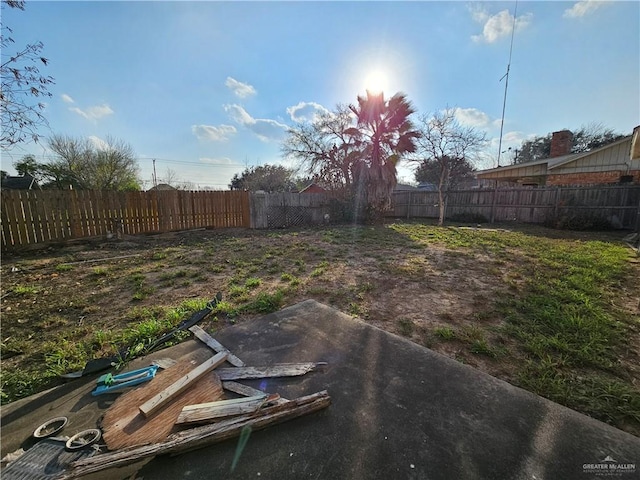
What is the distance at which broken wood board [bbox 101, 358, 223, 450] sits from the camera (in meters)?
1.22

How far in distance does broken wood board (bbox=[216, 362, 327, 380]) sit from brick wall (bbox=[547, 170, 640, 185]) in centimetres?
1328

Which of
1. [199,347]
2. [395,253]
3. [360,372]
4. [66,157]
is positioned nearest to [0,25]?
[199,347]

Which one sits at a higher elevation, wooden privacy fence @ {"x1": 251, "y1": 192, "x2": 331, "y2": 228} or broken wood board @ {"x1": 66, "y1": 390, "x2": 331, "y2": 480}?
wooden privacy fence @ {"x1": 251, "y1": 192, "x2": 331, "y2": 228}

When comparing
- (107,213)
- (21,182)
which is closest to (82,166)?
(21,182)

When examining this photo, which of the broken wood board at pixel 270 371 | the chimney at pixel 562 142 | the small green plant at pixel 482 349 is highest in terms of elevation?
the chimney at pixel 562 142

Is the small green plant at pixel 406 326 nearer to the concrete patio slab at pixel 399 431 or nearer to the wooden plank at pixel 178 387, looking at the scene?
the concrete patio slab at pixel 399 431

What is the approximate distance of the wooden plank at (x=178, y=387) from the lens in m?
1.37

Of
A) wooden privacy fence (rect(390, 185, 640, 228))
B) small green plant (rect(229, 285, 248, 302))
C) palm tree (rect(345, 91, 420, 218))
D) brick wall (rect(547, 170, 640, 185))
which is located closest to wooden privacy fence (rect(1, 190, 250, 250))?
palm tree (rect(345, 91, 420, 218))

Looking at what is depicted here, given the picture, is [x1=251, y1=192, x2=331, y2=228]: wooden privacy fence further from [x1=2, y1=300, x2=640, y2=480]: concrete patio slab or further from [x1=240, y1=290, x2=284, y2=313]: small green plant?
[x1=2, y1=300, x2=640, y2=480]: concrete patio slab

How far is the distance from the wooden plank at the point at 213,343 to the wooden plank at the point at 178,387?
0.06 meters

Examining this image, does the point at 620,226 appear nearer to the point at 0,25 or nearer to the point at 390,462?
the point at 390,462

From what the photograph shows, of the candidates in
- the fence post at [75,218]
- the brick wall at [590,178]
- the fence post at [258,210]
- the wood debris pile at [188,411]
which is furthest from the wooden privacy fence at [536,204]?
the fence post at [75,218]

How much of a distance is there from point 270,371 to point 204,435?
0.56 metres

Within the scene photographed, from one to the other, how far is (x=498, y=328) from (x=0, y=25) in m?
6.06
